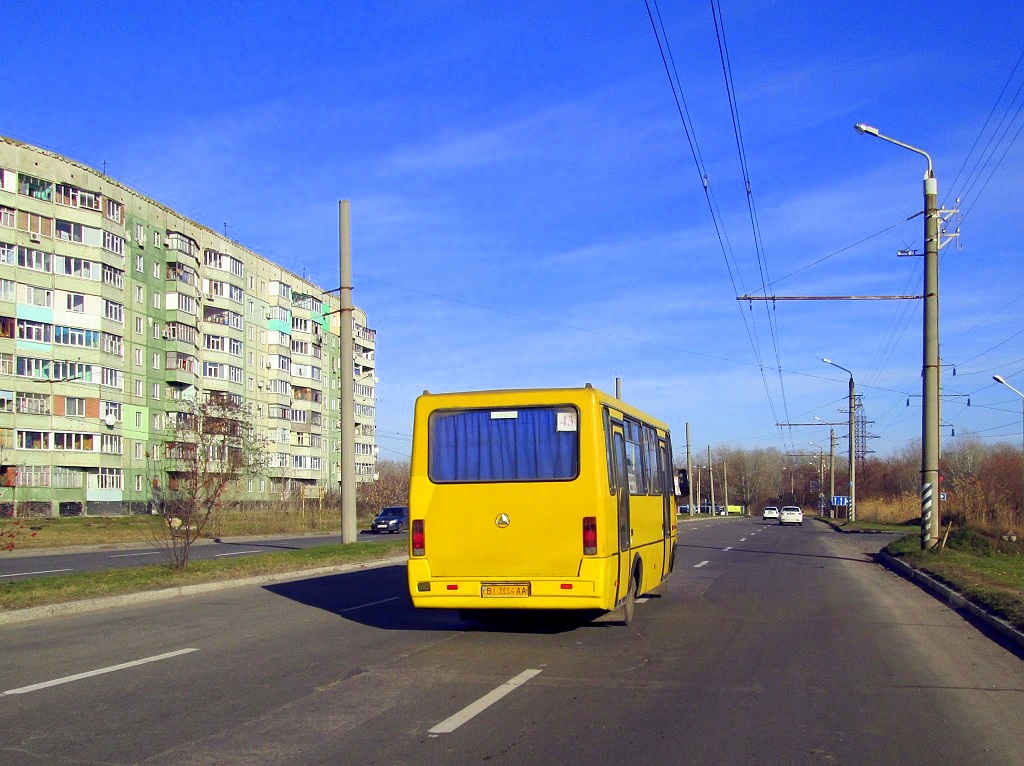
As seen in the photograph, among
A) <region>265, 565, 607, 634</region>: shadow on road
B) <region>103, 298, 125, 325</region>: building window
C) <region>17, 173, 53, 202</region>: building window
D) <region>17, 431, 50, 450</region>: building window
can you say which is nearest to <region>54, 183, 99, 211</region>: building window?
<region>17, 173, 53, 202</region>: building window

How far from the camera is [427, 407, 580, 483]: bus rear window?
35.3 feet

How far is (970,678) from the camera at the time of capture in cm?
895

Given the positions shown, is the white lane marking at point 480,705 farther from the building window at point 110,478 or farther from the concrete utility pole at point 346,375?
the building window at point 110,478

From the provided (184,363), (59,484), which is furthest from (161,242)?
(59,484)

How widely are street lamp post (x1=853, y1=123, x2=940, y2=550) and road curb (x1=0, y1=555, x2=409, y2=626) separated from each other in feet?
47.1

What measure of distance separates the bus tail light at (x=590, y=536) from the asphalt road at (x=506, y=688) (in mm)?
1072

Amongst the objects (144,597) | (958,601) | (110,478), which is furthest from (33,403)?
(958,601)

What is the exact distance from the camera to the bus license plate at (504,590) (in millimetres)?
10547

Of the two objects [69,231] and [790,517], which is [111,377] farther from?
[790,517]

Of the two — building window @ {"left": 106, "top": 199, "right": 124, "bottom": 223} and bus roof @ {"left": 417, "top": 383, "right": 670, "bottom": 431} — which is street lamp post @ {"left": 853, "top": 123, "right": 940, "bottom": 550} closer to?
bus roof @ {"left": 417, "top": 383, "right": 670, "bottom": 431}

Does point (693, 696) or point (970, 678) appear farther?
point (970, 678)

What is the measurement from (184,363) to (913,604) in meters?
59.4

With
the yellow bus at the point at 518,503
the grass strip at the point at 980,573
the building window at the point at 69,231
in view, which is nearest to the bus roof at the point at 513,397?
the yellow bus at the point at 518,503

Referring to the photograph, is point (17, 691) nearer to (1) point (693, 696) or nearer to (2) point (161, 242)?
(1) point (693, 696)
